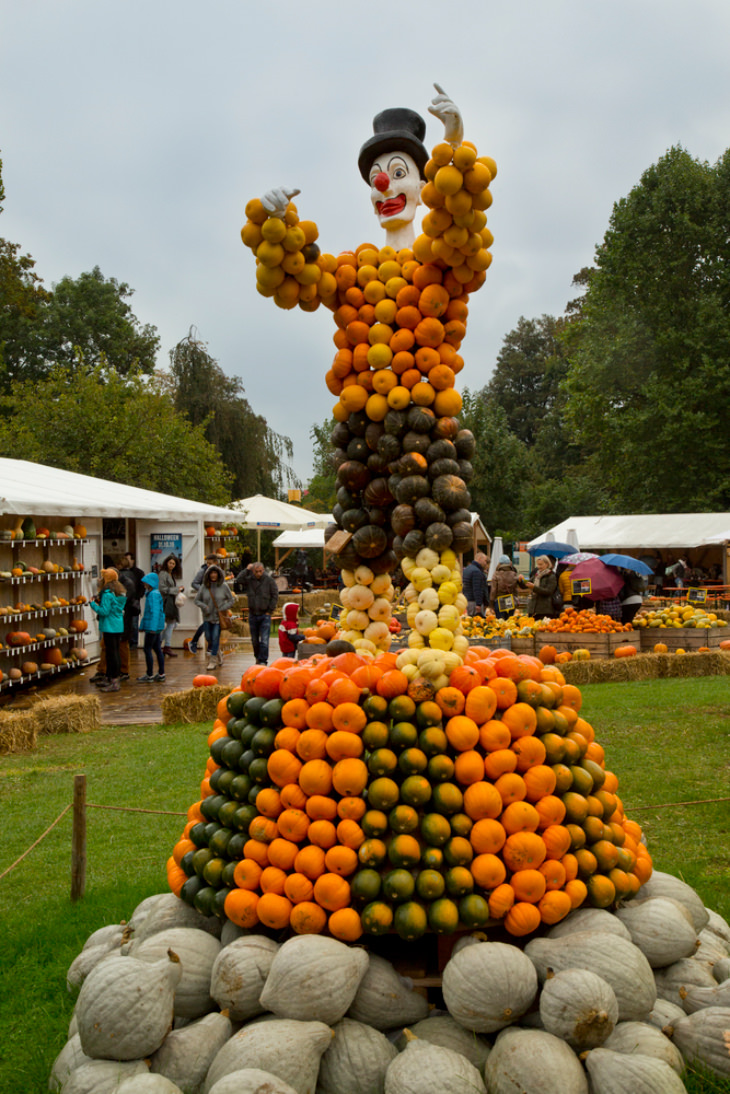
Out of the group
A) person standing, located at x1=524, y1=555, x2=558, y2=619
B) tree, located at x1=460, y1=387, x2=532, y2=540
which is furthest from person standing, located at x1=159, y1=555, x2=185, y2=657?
tree, located at x1=460, y1=387, x2=532, y2=540

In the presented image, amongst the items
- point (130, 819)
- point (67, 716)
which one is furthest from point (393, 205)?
point (67, 716)

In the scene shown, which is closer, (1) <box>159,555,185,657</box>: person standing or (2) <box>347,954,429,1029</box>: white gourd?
(2) <box>347,954,429,1029</box>: white gourd

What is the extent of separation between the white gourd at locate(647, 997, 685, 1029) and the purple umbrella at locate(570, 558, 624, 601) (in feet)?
32.3

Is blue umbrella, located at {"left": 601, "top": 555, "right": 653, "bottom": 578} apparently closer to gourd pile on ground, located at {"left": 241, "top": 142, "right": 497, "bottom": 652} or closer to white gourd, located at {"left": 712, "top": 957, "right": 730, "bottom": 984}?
gourd pile on ground, located at {"left": 241, "top": 142, "right": 497, "bottom": 652}

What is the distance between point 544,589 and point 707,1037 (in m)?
10.1

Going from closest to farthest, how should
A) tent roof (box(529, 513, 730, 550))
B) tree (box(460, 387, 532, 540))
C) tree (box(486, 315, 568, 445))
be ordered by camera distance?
tent roof (box(529, 513, 730, 550)) → tree (box(460, 387, 532, 540)) → tree (box(486, 315, 568, 445))

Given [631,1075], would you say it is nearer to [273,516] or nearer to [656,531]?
[273,516]

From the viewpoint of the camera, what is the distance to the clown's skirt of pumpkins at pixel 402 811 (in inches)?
118

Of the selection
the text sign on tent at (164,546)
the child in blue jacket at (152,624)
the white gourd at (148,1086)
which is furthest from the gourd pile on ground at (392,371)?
the text sign on tent at (164,546)

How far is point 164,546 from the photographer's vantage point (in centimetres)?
1731

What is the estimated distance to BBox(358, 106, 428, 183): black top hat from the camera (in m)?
4.33

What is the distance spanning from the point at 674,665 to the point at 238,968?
391 inches

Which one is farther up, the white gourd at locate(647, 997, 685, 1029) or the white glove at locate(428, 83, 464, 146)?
the white glove at locate(428, 83, 464, 146)

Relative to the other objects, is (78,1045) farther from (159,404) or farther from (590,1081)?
(159,404)
